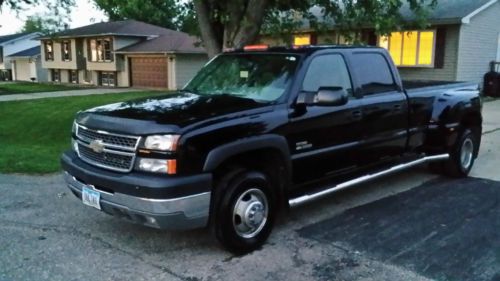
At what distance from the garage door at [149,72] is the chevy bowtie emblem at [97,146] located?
27.0 metres

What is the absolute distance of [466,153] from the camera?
7527 millimetres

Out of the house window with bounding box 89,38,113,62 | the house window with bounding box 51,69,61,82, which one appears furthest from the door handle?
the house window with bounding box 51,69,61,82

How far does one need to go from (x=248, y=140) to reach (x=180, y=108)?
72 cm

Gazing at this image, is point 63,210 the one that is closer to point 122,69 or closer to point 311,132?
point 311,132

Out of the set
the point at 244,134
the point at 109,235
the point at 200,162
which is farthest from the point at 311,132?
the point at 109,235

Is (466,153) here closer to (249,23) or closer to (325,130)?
(325,130)

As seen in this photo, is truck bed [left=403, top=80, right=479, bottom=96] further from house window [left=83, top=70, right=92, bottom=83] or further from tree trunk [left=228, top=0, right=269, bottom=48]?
house window [left=83, top=70, right=92, bottom=83]

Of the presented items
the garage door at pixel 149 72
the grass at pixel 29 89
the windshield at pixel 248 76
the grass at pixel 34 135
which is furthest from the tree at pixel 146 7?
the grass at pixel 29 89

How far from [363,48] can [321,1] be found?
5288 millimetres

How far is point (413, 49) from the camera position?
65.5 ft

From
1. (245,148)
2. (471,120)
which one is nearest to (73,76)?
(471,120)

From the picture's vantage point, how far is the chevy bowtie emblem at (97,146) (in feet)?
14.3

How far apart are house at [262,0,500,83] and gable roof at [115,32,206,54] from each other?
11.7m

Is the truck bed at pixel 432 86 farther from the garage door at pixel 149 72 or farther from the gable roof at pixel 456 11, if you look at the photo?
the garage door at pixel 149 72
